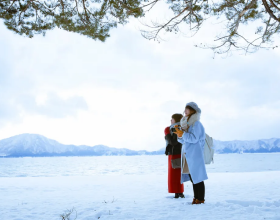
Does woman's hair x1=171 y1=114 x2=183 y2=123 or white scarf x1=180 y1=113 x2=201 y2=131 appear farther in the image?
woman's hair x1=171 y1=114 x2=183 y2=123

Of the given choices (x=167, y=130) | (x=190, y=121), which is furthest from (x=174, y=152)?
(x=190, y=121)

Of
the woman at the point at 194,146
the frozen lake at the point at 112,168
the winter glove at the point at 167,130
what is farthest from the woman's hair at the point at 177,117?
the frozen lake at the point at 112,168

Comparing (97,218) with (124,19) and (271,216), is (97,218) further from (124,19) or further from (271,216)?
(124,19)

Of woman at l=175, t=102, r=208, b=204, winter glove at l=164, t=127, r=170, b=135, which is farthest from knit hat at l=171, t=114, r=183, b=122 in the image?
woman at l=175, t=102, r=208, b=204

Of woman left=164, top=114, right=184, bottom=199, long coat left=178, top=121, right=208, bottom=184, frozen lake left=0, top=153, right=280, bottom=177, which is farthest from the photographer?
frozen lake left=0, top=153, right=280, bottom=177

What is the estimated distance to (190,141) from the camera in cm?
359

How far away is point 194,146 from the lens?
145 inches

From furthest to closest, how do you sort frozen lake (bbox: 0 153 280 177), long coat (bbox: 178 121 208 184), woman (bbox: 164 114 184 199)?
frozen lake (bbox: 0 153 280 177)
woman (bbox: 164 114 184 199)
long coat (bbox: 178 121 208 184)

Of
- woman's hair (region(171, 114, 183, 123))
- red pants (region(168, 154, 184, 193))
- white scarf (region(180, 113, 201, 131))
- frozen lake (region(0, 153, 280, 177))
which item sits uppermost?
woman's hair (region(171, 114, 183, 123))

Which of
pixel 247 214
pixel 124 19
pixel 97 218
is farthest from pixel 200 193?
pixel 124 19

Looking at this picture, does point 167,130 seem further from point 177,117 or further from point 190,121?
point 190,121

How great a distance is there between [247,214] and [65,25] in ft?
18.6

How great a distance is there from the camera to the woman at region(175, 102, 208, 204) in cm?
360

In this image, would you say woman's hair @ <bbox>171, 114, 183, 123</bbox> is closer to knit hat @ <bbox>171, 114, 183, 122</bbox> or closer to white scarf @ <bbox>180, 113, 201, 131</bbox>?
knit hat @ <bbox>171, 114, 183, 122</bbox>
